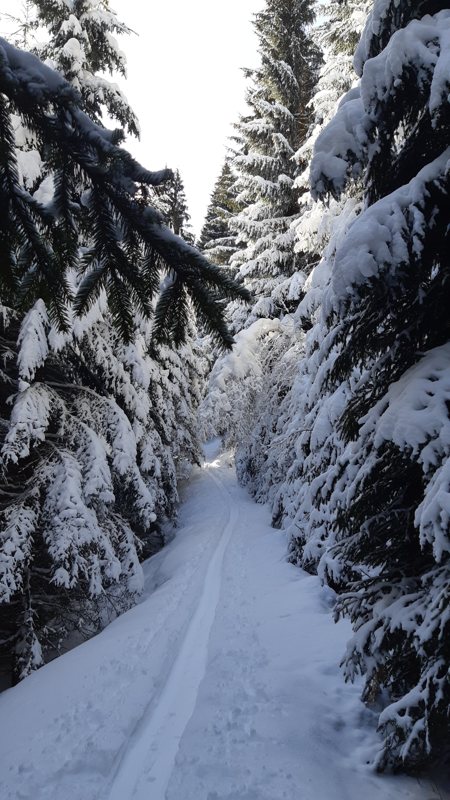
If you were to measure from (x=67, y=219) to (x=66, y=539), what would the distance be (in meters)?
6.10

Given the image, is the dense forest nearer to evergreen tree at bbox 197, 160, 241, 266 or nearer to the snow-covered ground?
the snow-covered ground

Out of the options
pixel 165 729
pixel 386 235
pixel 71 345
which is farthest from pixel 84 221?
pixel 71 345

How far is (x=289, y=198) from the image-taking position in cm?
1662

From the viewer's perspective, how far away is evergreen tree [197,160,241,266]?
22.1 m

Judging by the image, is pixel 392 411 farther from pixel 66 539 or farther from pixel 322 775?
pixel 66 539

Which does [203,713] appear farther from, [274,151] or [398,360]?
[274,151]

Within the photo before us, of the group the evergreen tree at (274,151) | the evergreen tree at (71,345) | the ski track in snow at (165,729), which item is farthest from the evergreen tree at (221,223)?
the ski track in snow at (165,729)

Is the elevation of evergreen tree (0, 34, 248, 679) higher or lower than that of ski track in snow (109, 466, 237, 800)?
higher

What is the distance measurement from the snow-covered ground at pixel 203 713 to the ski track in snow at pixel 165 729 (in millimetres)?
14

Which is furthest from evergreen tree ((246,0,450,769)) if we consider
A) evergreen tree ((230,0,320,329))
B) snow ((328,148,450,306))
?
evergreen tree ((230,0,320,329))

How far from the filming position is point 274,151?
1686 cm

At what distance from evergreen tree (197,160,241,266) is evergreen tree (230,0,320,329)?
1268mm

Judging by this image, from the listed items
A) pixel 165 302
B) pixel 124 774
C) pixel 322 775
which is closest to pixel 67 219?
pixel 165 302

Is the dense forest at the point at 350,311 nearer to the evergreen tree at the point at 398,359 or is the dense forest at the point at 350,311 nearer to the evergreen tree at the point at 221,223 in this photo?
the evergreen tree at the point at 398,359
